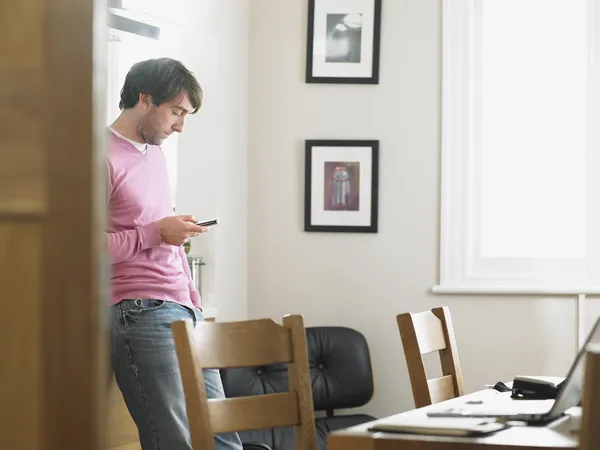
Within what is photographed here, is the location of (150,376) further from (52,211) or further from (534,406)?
(52,211)

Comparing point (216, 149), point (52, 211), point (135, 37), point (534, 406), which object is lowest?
point (534, 406)

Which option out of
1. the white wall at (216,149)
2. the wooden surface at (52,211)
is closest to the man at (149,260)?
the white wall at (216,149)

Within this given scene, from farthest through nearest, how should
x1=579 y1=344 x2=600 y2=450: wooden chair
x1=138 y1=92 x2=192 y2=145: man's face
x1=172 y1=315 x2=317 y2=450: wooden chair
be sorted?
x1=138 y1=92 x2=192 y2=145: man's face, x1=172 y1=315 x2=317 y2=450: wooden chair, x1=579 y1=344 x2=600 y2=450: wooden chair

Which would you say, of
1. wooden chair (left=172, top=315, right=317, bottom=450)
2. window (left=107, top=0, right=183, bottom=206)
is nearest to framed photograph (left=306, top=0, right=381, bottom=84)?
window (left=107, top=0, right=183, bottom=206)

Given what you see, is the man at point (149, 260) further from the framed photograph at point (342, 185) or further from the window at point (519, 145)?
the window at point (519, 145)

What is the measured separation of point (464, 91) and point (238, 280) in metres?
1.24

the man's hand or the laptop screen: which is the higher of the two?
the man's hand

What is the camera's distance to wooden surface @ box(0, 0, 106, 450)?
81 centimetres

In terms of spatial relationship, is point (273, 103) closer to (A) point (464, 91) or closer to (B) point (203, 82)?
(B) point (203, 82)

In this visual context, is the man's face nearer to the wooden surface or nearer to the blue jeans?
the blue jeans

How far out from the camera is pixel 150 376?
2291mm

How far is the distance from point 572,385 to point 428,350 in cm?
76

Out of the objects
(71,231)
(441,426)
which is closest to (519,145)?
(441,426)

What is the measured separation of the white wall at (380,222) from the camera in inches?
157
